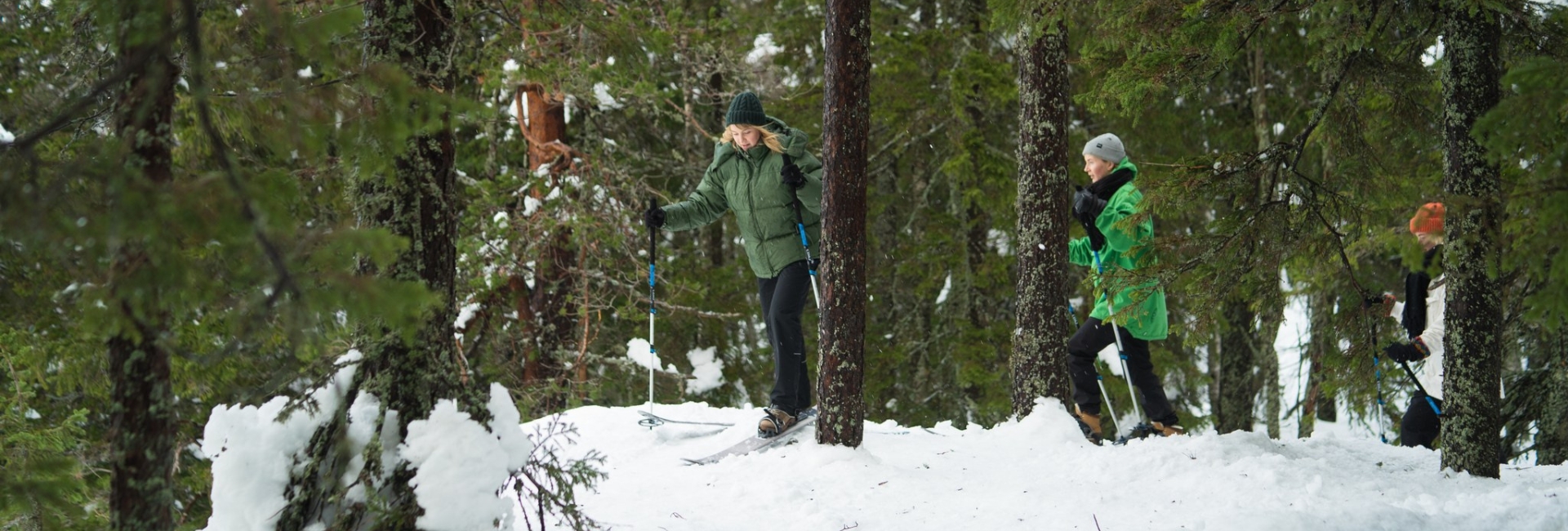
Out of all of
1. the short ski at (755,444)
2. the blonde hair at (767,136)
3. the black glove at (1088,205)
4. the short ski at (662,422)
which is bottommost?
the short ski at (755,444)

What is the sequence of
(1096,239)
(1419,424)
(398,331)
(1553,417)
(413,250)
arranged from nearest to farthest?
(398,331)
(413,250)
(1096,239)
(1419,424)
(1553,417)

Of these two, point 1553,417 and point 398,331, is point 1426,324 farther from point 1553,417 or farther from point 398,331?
point 398,331

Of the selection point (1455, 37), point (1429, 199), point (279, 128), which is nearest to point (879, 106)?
point (1455, 37)

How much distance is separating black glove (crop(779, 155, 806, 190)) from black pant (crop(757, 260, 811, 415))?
0.49 metres

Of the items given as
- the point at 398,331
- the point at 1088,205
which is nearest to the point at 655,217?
the point at 1088,205

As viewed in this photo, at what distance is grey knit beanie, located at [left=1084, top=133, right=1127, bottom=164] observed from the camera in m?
6.30

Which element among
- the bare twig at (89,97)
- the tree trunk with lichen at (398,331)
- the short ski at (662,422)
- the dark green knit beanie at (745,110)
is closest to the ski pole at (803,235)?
the dark green knit beanie at (745,110)

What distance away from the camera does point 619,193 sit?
10375 mm

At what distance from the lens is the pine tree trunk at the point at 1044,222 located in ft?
21.7

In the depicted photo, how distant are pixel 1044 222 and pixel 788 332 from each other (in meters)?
1.93

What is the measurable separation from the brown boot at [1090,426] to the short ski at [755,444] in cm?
177

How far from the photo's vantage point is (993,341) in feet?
38.4

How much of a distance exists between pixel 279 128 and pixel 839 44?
11.4 feet

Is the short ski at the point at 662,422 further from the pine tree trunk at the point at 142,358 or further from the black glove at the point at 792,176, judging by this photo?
the pine tree trunk at the point at 142,358
